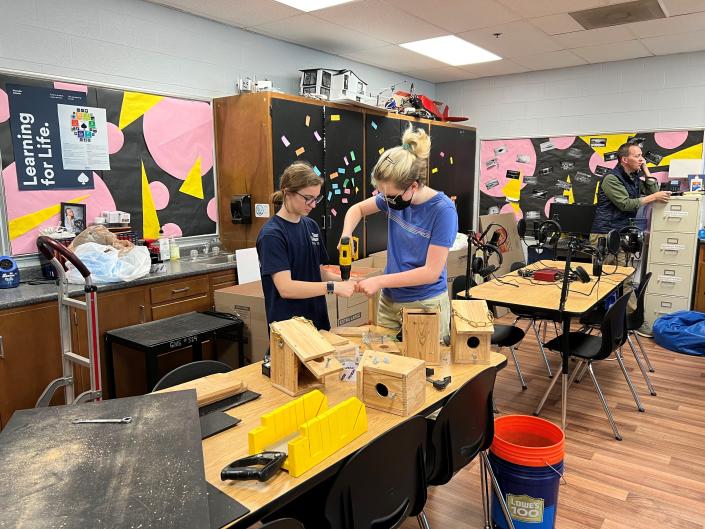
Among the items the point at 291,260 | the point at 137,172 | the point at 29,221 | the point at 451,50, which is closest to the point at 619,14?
the point at 451,50

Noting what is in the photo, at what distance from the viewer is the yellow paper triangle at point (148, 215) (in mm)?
3908

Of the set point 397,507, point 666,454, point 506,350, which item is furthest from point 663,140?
point 397,507

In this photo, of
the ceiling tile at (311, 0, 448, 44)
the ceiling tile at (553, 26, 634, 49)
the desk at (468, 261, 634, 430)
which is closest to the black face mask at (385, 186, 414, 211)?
the desk at (468, 261, 634, 430)

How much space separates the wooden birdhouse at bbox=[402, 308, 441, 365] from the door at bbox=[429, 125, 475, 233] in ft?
13.9

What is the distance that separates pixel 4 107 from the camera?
10.2 ft

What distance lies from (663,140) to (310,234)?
4.97 metres

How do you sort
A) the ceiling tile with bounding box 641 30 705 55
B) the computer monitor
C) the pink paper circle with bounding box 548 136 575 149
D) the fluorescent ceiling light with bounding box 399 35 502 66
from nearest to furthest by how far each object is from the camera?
the ceiling tile with bounding box 641 30 705 55, the fluorescent ceiling light with bounding box 399 35 502 66, the computer monitor, the pink paper circle with bounding box 548 136 575 149

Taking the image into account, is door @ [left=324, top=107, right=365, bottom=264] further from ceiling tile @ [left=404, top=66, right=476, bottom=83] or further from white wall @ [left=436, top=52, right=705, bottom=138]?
white wall @ [left=436, top=52, right=705, bottom=138]

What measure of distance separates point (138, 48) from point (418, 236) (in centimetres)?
274

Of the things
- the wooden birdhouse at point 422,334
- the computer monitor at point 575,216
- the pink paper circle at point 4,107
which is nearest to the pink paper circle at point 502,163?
the computer monitor at point 575,216

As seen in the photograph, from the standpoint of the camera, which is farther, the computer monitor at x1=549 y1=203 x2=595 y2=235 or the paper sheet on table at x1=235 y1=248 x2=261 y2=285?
the computer monitor at x1=549 y1=203 x2=595 y2=235

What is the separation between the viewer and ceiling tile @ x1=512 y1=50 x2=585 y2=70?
5465mm

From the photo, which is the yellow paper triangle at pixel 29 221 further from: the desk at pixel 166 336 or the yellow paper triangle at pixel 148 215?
the desk at pixel 166 336

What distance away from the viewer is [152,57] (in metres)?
3.83
